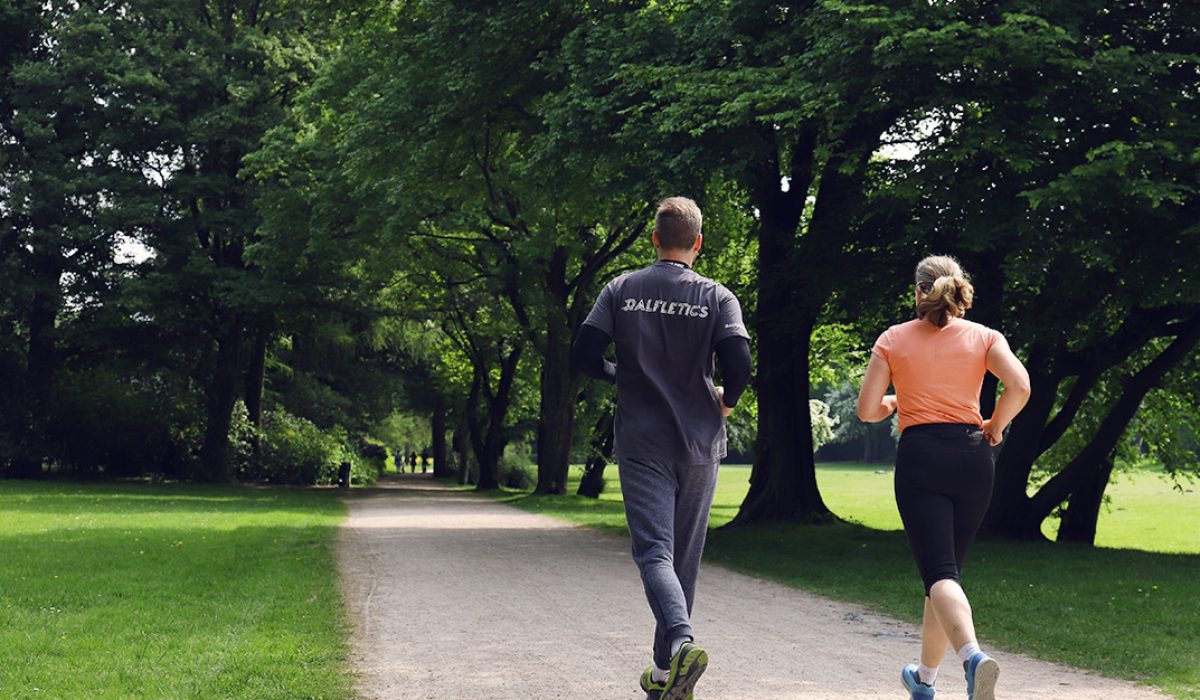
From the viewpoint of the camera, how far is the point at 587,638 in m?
8.70

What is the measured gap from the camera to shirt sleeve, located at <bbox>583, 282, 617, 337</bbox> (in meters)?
5.61

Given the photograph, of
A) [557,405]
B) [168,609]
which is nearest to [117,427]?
[557,405]

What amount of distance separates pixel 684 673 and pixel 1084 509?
17.0m

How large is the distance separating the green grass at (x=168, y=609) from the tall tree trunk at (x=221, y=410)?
17.3m

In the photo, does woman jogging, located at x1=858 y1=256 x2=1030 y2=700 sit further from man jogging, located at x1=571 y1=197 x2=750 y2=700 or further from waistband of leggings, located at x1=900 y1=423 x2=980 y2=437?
man jogging, located at x1=571 y1=197 x2=750 y2=700

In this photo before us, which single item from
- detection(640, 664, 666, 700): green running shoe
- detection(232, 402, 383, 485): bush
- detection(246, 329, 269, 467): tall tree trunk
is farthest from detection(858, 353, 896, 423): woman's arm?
detection(246, 329, 269, 467): tall tree trunk

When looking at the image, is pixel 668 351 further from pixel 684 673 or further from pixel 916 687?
pixel 916 687

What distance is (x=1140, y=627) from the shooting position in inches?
388

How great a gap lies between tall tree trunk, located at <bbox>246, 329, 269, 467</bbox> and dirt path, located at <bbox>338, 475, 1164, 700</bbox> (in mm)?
27467

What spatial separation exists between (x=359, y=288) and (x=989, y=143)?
2606 centimetres

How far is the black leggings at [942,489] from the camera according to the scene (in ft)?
17.7

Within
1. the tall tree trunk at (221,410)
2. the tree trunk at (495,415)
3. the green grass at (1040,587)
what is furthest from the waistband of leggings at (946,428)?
the tree trunk at (495,415)

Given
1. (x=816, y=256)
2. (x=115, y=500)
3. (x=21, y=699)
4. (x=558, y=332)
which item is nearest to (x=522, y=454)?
(x=558, y=332)

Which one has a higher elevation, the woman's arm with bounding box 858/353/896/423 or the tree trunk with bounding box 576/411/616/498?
the woman's arm with bounding box 858/353/896/423
